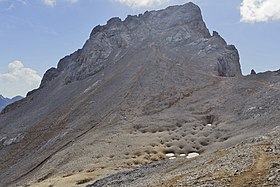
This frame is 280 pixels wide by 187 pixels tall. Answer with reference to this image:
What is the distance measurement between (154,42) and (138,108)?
4840 cm

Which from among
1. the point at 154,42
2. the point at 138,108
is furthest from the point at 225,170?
the point at 154,42

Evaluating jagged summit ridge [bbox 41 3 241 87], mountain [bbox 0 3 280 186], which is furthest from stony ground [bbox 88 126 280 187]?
jagged summit ridge [bbox 41 3 241 87]

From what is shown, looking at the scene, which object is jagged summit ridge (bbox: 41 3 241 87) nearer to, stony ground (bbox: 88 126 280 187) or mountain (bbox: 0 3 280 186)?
mountain (bbox: 0 3 280 186)

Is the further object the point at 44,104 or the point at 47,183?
the point at 44,104

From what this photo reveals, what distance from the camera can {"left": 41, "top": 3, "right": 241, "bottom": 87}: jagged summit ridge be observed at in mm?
127375

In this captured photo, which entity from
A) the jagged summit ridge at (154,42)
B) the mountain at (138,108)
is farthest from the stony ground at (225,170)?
the jagged summit ridge at (154,42)

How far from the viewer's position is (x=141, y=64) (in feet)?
390

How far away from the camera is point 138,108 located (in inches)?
3570

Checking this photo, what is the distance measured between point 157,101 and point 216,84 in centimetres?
1529

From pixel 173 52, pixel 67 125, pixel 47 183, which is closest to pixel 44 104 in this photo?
pixel 67 125

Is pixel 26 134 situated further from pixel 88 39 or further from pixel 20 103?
pixel 88 39

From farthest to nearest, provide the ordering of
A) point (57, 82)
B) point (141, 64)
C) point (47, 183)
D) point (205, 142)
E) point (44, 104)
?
point (57, 82), point (44, 104), point (141, 64), point (205, 142), point (47, 183)

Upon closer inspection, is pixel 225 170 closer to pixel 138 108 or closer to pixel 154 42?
pixel 138 108

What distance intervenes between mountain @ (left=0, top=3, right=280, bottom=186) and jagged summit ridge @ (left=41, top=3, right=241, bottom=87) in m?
0.43
